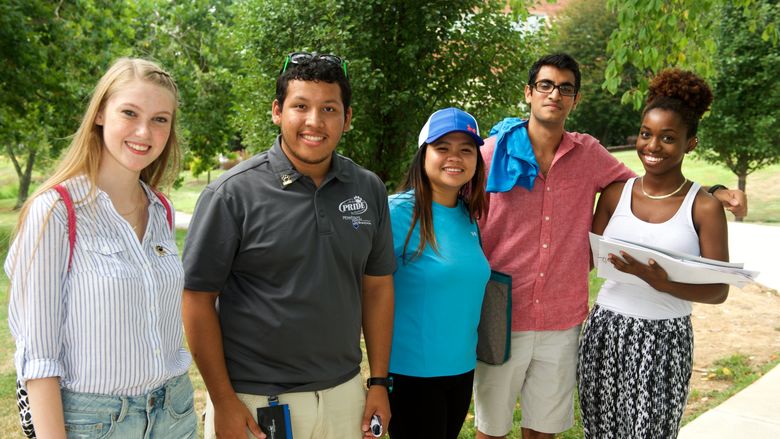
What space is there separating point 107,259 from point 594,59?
31.3m

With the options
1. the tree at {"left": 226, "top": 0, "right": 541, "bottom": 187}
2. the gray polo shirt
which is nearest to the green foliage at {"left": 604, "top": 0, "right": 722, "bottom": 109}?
the tree at {"left": 226, "top": 0, "right": 541, "bottom": 187}

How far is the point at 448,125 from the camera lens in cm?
285

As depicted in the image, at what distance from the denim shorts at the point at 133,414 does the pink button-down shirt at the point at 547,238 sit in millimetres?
1579

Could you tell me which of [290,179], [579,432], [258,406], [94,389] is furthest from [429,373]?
[579,432]

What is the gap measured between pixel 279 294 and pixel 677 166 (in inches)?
72.9

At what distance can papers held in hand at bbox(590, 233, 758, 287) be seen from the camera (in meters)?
2.68

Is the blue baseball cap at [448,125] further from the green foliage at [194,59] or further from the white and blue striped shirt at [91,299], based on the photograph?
the green foliage at [194,59]

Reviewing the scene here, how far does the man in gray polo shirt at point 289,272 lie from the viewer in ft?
7.41

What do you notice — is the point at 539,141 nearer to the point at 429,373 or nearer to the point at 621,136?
the point at 429,373

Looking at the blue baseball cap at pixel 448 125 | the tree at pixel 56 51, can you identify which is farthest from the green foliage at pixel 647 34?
the tree at pixel 56 51

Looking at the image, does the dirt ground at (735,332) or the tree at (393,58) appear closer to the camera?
the tree at (393,58)

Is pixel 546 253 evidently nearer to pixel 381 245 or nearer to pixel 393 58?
pixel 381 245

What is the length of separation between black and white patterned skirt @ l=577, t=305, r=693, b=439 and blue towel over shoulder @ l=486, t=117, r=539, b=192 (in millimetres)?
718

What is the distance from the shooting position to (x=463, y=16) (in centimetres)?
586
